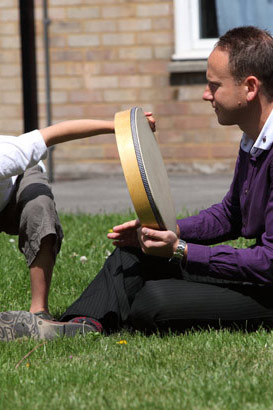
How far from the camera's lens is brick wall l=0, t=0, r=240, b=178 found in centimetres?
1014

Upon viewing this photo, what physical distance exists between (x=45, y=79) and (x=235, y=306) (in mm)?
7139

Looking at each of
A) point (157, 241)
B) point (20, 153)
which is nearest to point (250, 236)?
point (157, 241)

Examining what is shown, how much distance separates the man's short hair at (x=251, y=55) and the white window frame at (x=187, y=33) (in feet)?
21.6

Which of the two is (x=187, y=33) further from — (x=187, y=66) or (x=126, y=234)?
(x=126, y=234)

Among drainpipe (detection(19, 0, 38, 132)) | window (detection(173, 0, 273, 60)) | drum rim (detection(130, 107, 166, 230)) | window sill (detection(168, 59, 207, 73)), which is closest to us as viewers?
drum rim (detection(130, 107, 166, 230))

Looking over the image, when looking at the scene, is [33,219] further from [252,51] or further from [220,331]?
[252,51]

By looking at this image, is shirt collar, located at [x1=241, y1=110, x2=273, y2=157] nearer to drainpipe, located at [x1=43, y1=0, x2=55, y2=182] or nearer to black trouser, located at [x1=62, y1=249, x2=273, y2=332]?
black trouser, located at [x1=62, y1=249, x2=273, y2=332]

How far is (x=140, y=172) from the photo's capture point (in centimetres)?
337

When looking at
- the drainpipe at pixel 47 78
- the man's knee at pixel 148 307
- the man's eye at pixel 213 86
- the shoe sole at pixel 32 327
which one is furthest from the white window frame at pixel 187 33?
the shoe sole at pixel 32 327

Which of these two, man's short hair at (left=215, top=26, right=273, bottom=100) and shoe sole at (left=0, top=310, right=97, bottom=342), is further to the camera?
shoe sole at (left=0, top=310, right=97, bottom=342)

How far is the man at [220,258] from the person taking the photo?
3.55 metres

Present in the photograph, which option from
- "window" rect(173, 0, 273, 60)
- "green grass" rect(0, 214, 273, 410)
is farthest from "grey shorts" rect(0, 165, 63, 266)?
"window" rect(173, 0, 273, 60)

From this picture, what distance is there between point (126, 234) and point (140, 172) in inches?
23.0

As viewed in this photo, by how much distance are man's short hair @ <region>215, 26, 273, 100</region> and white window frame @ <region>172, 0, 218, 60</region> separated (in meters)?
6.57
